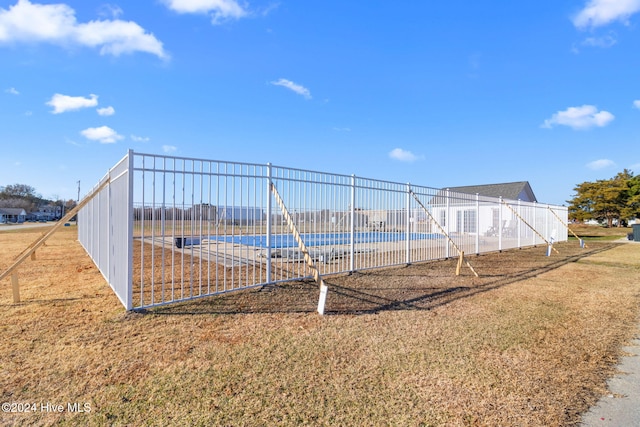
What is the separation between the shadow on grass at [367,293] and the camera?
4.99m

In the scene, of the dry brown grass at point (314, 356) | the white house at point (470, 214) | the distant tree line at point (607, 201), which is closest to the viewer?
the dry brown grass at point (314, 356)

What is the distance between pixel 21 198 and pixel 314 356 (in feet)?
327

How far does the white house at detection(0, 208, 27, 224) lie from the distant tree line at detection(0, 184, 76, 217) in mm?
2488

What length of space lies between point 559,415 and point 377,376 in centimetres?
135

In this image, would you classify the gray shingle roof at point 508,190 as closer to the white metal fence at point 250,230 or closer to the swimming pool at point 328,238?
the white metal fence at point 250,230

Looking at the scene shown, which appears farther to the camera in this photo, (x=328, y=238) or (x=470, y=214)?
(x=470, y=214)

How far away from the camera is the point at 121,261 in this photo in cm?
493

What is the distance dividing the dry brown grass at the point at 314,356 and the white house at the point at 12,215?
83.1m

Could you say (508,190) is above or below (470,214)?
above

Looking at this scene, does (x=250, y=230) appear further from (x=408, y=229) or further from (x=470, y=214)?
(x=470, y=214)

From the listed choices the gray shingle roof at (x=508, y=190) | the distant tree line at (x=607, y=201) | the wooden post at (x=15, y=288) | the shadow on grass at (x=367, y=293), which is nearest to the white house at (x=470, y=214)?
the shadow on grass at (x=367, y=293)

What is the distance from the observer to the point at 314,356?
3.36 meters

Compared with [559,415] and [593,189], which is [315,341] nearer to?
[559,415]

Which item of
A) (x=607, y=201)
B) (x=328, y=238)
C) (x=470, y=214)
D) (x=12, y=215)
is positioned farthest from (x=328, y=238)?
(x=12, y=215)
